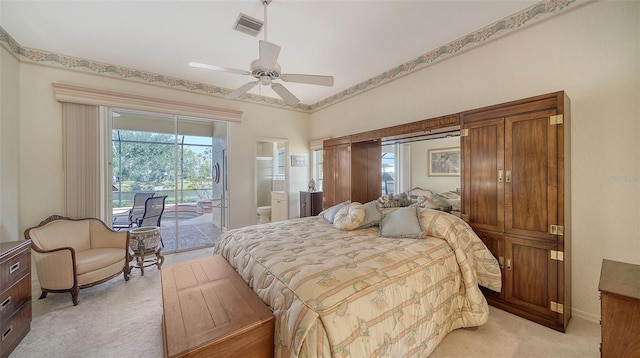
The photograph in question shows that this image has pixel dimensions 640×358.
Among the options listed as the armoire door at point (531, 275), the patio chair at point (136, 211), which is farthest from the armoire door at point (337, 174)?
the patio chair at point (136, 211)

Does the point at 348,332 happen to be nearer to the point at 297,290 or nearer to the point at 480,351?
the point at 297,290

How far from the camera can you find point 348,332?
125 centimetres

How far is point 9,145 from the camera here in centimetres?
Result: 271

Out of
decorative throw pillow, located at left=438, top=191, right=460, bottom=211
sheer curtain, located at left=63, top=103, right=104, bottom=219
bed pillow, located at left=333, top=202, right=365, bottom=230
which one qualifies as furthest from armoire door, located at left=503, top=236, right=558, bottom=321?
sheer curtain, located at left=63, top=103, right=104, bottom=219

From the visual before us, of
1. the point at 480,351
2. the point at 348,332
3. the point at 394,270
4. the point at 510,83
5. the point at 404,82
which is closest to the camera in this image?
the point at 348,332

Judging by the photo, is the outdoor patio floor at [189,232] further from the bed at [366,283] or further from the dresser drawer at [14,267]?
the bed at [366,283]

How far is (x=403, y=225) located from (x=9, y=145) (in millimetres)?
4635

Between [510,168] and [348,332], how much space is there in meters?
2.09

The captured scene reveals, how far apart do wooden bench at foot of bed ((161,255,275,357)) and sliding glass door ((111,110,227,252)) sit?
272 centimetres

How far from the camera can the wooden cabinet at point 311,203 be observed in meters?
4.86

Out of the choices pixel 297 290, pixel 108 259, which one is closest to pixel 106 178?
pixel 108 259

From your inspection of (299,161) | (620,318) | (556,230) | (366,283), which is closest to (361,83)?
(299,161)

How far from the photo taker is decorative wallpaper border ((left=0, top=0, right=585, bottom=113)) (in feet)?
7.54

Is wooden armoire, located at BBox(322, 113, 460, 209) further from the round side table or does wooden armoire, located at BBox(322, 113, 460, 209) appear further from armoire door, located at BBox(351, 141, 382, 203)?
the round side table
